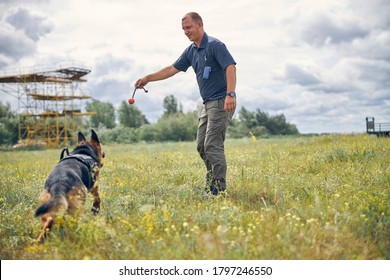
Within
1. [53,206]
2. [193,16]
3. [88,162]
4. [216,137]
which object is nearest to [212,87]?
[216,137]

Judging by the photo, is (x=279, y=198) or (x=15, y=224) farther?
(x=279, y=198)

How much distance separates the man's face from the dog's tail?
3.51 meters

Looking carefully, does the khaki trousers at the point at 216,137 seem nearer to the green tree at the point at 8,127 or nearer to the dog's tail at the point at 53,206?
the dog's tail at the point at 53,206

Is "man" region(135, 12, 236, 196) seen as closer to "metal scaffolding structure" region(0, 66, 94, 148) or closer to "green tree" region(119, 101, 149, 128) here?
"metal scaffolding structure" region(0, 66, 94, 148)

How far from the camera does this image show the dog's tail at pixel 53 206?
4.00 meters

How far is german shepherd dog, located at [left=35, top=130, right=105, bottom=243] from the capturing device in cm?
413

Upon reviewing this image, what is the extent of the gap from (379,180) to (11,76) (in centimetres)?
2578

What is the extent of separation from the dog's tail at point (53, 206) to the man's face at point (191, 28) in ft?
11.5

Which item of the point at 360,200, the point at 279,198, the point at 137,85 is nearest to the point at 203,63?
the point at 137,85

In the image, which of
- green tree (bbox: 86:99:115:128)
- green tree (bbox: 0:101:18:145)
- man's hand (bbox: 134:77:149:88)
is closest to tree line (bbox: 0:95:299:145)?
green tree (bbox: 86:99:115:128)

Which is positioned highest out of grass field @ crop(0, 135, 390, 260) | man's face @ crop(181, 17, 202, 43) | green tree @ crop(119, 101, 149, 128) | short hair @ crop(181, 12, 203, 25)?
green tree @ crop(119, 101, 149, 128)

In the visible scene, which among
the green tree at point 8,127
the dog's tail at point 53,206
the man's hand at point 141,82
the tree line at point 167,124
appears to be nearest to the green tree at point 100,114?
the tree line at point 167,124
